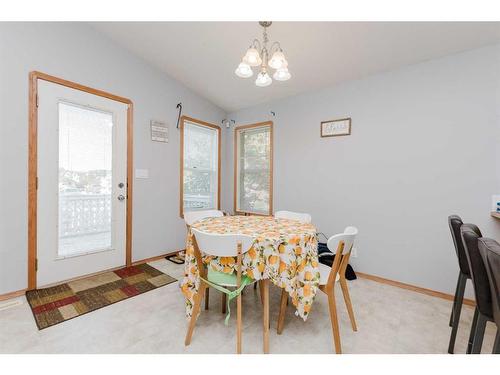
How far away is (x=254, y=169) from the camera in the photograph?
12.7 feet

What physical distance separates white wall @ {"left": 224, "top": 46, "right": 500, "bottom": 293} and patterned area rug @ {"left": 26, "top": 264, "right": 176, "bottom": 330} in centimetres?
212

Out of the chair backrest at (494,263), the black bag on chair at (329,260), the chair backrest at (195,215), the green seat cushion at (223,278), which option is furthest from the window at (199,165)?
the chair backrest at (494,263)

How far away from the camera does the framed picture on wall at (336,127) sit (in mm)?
2817

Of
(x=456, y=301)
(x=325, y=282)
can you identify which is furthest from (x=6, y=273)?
(x=456, y=301)

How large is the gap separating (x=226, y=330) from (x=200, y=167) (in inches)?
103

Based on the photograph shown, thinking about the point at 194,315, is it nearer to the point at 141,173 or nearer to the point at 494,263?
the point at 494,263

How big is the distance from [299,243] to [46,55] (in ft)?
9.63

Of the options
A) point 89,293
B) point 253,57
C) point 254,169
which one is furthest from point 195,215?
point 254,169

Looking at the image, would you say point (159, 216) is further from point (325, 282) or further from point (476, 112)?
point (476, 112)

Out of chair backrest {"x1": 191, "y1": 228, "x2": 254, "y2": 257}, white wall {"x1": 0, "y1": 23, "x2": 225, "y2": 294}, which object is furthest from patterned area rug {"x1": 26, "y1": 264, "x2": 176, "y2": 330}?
chair backrest {"x1": 191, "y1": 228, "x2": 254, "y2": 257}

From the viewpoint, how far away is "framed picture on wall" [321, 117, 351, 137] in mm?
2817

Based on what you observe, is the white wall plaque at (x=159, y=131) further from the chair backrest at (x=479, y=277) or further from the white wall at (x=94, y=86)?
the chair backrest at (x=479, y=277)

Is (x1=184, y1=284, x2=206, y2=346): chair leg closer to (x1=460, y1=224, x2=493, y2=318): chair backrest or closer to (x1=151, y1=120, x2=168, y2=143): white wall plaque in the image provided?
(x1=460, y1=224, x2=493, y2=318): chair backrest
